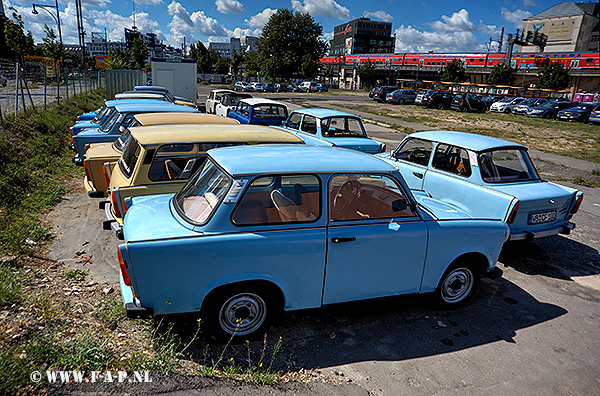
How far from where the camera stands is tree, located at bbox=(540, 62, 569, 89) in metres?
46.5

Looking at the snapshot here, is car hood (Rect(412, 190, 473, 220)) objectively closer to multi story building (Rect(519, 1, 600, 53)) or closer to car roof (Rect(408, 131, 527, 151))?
car roof (Rect(408, 131, 527, 151))

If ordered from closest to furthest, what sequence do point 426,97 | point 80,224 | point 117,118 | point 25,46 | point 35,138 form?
1. point 80,224
2. point 117,118
3. point 35,138
4. point 25,46
5. point 426,97

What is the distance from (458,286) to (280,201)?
7.60 ft

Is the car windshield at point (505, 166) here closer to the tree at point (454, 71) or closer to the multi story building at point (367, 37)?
the tree at point (454, 71)

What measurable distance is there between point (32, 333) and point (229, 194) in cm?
200

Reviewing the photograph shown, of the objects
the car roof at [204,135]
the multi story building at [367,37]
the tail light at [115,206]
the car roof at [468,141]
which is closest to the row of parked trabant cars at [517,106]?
the car roof at [468,141]

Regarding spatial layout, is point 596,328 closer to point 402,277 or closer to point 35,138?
point 402,277

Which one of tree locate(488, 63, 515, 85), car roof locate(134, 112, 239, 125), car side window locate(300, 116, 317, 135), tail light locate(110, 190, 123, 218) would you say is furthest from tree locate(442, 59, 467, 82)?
tail light locate(110, 190, 123, 218)

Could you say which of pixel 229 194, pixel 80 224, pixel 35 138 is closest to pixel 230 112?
pixel 35 138

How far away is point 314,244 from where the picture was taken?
346 centimetres

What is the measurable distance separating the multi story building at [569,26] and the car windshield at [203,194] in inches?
3462

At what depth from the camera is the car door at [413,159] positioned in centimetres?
664

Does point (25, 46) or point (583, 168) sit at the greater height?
point (25, 46)

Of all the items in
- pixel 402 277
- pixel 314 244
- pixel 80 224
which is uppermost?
pixel 314 244
